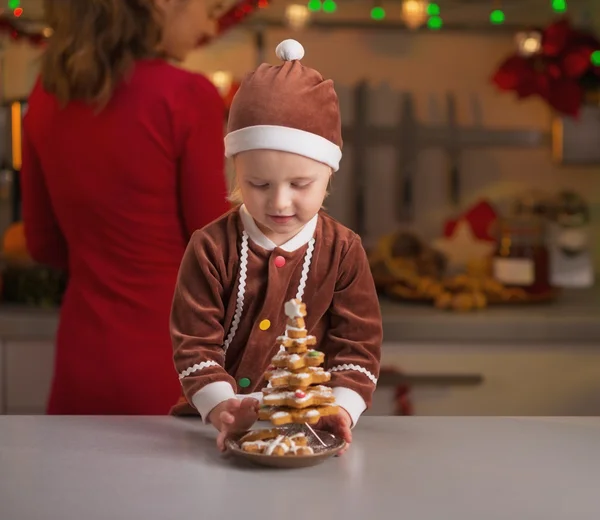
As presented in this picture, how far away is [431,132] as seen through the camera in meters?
2.69

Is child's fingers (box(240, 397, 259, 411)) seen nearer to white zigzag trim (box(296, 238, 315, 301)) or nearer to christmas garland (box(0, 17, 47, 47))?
white zigzag trim (box(296, 238, 315, 301))

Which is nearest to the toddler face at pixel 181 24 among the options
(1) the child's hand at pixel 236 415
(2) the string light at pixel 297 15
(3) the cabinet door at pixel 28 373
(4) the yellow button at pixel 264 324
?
(4) the yellow button at pixel 264 324

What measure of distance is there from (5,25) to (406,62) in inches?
44.5

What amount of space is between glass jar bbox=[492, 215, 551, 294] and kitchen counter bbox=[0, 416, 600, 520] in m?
1.26

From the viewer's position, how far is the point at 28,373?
7.06 ft

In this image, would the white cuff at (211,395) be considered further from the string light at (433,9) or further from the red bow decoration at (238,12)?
the string light at (433,9)

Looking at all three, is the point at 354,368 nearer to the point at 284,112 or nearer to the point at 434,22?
the point at 284,112

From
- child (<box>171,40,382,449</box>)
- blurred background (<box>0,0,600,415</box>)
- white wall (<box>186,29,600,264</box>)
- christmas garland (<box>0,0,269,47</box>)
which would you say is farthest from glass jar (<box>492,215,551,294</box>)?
child (<box>171,40,382,449</box>)

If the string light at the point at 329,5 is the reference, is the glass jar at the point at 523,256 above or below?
below

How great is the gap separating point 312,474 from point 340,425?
8cm

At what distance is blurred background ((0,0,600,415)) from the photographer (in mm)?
2133

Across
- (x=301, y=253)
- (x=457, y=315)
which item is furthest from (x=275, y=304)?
(x=457, y=315)

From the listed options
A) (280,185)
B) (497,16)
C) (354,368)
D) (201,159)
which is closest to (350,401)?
(354,368)

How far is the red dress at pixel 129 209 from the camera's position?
1.43 m
